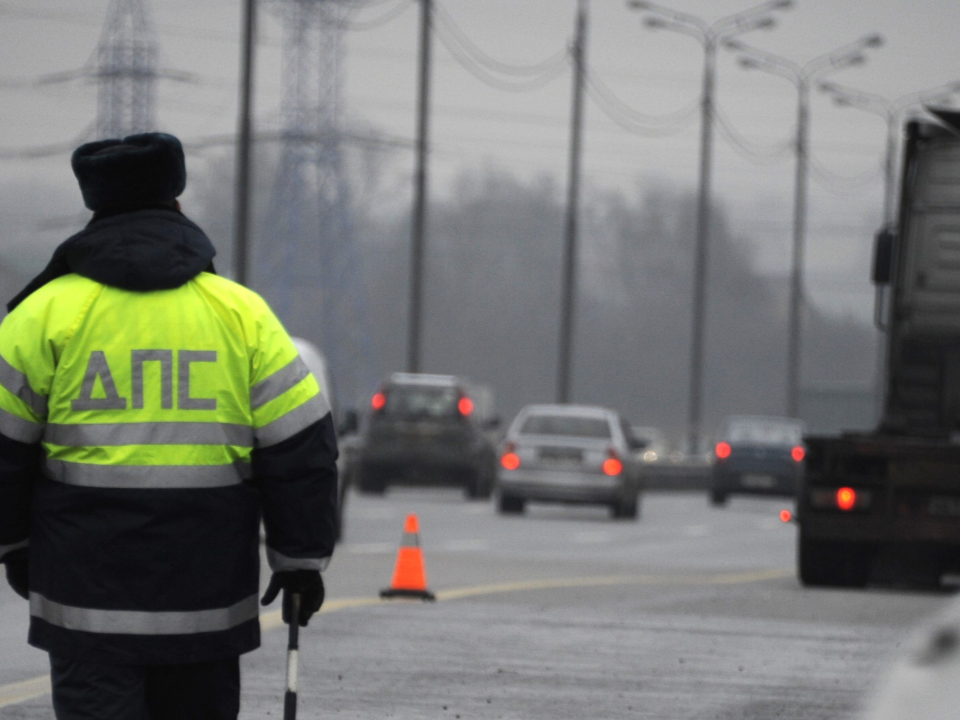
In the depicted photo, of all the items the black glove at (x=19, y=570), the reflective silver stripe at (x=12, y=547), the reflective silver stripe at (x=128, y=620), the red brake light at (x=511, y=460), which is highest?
the reflective silver stripe at (x=12, y=547)

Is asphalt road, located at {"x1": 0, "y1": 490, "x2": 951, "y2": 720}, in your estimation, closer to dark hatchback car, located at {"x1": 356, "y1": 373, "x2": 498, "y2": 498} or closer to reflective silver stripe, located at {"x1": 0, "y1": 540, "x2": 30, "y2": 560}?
reflective silver stripe, located at {"x1": 0, "y1": 540, "x2": 30, "y2": 560}

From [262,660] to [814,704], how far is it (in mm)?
2616

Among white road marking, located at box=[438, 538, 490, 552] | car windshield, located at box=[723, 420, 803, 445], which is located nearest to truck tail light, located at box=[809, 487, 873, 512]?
white road marking, located at box=[438, 538, 490, 552]

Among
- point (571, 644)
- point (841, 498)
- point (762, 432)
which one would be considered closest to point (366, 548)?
point (841, 498)

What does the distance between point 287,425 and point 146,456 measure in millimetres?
313

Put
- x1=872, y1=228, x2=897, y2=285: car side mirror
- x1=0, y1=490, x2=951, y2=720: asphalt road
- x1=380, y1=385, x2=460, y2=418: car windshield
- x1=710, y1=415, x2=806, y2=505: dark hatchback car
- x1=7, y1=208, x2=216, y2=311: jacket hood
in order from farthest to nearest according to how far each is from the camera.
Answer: x1=710, y1=415, x2=806, y2=505: dark hatchback car, x1=380, y1=385, x2=460, y2=418: car windshield, x1=872, y1=228, x2=897, y2=285: car side mirror, x1=0, y1=490, x2=951, y2=720: asphalt road, x1=7, y1=208, x2=216, y2=311: jacket hood

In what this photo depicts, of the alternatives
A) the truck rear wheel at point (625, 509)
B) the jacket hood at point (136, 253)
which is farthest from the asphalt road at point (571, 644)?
the truck rear wheel at point (625, 509)

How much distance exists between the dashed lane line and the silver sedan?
380 inches

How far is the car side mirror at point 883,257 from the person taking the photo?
16.0 meters

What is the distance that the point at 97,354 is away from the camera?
4.38 m

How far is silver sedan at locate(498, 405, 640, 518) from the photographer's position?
28.3 m

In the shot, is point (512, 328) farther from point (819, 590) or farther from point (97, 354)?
point (97, 354)

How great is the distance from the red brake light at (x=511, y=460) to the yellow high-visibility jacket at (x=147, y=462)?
77.8ft

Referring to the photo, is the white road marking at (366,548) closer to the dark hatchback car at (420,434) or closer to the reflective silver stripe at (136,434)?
the dark hatchback car at (420,434)
